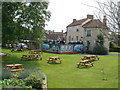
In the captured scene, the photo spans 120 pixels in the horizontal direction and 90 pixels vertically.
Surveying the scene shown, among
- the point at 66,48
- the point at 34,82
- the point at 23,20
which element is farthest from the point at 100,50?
the point at 34,82

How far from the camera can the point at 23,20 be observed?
62.1 ft

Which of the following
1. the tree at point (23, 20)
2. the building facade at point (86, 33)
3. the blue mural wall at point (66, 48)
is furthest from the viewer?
the building facade at point (86, 33)

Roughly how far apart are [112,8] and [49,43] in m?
32.8

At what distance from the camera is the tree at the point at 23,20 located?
1738 cm

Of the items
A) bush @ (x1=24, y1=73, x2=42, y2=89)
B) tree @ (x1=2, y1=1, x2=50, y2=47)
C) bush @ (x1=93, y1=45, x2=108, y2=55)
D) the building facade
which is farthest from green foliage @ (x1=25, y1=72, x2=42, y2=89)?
bush @ (x1=93, y1=45, x2=108, y2=55)

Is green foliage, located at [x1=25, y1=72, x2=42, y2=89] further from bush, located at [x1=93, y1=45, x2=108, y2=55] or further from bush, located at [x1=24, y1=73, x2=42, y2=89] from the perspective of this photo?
bush, located at [x1=93, y1=45, x2=108, y2=55]

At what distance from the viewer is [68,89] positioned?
316 inches

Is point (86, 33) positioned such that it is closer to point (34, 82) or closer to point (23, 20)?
point (23, 20)

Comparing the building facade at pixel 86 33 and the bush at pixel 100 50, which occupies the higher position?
the building facade at pixel 86 33

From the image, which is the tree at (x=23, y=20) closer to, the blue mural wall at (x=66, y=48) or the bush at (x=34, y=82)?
the bush at (x=34, y=82)

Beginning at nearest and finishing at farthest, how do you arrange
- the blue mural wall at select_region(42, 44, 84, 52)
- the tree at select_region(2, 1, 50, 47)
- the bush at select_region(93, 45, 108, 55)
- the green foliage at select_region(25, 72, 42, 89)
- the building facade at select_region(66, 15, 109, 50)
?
the green foliage at select_region(25, 72, 42, 89) < the tree at select_region(2, 1, 50, 47) < the bush at select_region(93, 45, 108, 55) < the blue mural wall at select_region(42, 44, 84, 52) < the building facade at select_region(66, 15, 109, 50)

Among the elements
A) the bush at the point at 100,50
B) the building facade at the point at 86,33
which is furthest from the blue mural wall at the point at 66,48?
the bush at the point at 100,50

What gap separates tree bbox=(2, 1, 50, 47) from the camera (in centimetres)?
1738

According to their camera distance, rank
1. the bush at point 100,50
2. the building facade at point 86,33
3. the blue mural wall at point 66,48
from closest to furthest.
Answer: the bush at point 100,50 → the blue mural wall at point 66,48 → the building facade at point 86,33
